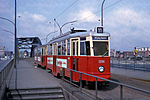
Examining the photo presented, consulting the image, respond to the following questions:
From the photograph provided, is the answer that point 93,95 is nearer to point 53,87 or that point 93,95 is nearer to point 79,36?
point 53,87

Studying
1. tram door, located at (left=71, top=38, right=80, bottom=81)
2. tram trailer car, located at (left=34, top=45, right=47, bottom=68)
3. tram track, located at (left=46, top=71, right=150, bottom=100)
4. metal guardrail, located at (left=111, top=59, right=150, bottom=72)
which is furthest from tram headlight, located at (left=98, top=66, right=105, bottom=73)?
metal guardrail, located at (left=111, top=59, right=150, bottom=72)

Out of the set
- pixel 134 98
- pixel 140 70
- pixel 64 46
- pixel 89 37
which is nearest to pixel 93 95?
pixel 134 98

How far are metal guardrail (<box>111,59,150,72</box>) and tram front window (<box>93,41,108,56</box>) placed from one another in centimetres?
1191

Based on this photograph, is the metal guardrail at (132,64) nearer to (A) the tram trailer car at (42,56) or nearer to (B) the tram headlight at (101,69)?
(A) the tram trailer car at (42,56)

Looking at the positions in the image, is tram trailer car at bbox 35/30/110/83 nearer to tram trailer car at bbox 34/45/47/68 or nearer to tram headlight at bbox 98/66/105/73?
tram headlight at bbox 98/66/105/73

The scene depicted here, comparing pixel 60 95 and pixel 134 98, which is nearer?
Result: pixel 134 98

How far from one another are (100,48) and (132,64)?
14.3 meters

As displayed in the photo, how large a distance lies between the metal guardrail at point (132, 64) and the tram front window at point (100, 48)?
11.9 m

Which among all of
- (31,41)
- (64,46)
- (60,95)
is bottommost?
(60,95)

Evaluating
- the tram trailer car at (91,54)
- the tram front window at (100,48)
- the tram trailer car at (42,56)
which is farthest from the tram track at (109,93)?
the tram trailer car at (42,56)

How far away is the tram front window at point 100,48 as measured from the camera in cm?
1138

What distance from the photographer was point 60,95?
34.8 ft

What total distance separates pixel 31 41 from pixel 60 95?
84774 millimetres

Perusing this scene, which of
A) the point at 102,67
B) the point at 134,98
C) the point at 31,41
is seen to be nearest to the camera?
the point at 134,98
